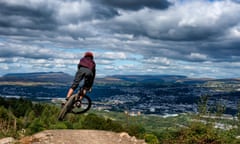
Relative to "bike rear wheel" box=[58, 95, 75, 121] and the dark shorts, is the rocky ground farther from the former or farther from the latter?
the dark shorts

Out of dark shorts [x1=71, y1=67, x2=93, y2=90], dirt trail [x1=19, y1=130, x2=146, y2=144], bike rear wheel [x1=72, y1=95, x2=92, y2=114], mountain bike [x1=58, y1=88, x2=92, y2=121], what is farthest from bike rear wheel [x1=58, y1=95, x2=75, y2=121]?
dirt trail [x1=19, y1=130, x2=146, y2=144]

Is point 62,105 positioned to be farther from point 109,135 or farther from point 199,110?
point 199,110

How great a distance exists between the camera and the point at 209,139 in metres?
13.9

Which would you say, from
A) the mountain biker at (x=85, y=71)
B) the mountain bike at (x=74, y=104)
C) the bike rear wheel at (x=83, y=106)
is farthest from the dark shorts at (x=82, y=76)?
the bike rear wheel at (x=83, y=106)

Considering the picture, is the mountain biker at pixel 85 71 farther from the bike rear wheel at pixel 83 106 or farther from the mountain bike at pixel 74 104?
the bike rear wheel at pixel 83 106

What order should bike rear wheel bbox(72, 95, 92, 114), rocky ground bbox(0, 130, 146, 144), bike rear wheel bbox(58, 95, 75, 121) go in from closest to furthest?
rocky ground bbox(0, 130, 146, 144) < bike rear wheel bbox(58, 95, 75, 121) < bike rear wheel bbox(72, 95, 92, 114)

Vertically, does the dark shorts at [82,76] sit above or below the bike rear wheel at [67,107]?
above

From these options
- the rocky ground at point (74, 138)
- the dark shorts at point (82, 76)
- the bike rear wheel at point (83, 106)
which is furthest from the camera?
the bike rear wheel at point (83, 106)

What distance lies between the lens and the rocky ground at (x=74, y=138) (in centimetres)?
1324

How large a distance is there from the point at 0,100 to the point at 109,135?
13204cm

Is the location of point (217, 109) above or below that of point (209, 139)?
above

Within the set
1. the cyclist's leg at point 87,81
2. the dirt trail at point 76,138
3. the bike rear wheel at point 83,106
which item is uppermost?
the cyclist's leg at point 87,81

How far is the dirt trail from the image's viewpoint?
13.3m

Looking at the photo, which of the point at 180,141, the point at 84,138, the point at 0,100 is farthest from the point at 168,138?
the point at 0,100
